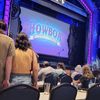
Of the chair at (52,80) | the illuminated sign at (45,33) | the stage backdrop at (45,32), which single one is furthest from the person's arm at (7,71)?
the illuminated sign at (45,33)

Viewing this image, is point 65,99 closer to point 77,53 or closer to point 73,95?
point 73,95

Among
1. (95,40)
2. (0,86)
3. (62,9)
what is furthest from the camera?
(95,40)

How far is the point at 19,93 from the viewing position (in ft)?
9.68

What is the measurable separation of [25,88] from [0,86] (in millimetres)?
1007

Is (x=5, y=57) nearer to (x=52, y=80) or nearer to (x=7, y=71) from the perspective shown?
(x=7, y=71)

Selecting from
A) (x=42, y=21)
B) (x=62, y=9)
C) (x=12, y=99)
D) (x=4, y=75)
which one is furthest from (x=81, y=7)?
(x=12, y=99)

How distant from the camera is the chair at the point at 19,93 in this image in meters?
2.87

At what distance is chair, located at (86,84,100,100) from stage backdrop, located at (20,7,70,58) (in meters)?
7.92

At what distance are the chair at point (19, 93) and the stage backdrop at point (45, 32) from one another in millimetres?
8905

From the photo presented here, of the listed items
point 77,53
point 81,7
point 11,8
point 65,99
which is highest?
point 81,7

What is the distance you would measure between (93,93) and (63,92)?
Answer: 695mm

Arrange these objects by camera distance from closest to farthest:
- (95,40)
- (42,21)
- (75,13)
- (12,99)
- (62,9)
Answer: (12,99)
(42,21)
(62,9)
(75,13)
(95,40)

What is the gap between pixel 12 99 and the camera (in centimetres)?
293

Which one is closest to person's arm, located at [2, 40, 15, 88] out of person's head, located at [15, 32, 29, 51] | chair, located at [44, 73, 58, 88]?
person's head, located at [15, 32, 29, 51]
